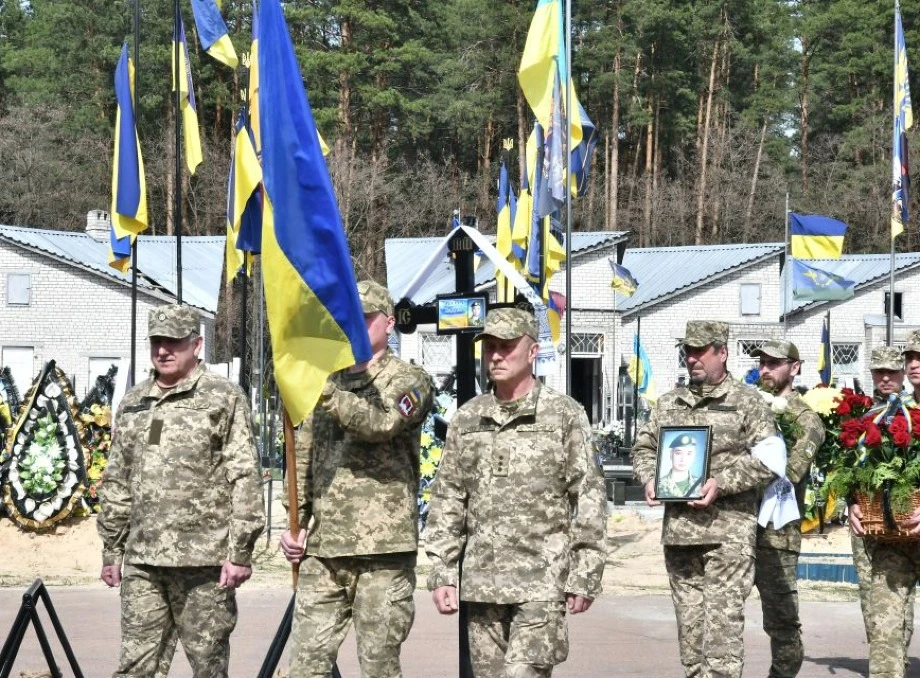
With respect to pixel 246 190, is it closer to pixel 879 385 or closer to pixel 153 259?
pixel 879 385

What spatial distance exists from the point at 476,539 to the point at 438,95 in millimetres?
52436

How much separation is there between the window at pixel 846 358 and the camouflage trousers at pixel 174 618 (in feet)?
123

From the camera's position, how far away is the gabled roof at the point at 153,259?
39906mm

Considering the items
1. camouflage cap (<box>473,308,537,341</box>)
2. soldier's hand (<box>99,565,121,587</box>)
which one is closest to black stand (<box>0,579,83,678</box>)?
soldier's hand (<box>99,565,121,587</box>)

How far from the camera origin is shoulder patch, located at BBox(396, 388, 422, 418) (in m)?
6.42

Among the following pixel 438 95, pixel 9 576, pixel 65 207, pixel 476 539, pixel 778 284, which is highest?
pixel 438 95

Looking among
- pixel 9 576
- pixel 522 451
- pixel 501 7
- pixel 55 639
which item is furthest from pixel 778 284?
pixel 522 451

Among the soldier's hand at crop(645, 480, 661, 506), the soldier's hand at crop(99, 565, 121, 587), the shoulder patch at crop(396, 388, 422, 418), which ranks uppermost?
the shoulder patch at crop(396, 388, 422, 418)

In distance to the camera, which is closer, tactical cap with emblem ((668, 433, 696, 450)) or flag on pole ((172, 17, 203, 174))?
tactical cap with emblem ((668, 433, 696, 450))

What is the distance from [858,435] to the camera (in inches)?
323

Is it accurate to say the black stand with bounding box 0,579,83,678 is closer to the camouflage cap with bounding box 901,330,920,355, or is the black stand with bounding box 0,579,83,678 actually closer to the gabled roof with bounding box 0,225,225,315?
the camouflage cap with bounding box 901,330,920,355

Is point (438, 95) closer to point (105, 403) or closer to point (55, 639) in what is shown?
point (105, 403)

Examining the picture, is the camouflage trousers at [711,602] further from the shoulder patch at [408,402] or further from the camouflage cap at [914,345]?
the shoulder patch at [408,402]

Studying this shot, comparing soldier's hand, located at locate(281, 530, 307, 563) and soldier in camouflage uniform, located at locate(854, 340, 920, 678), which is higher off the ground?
soldier's hand, located at locate(281, 530, 307, 563)
